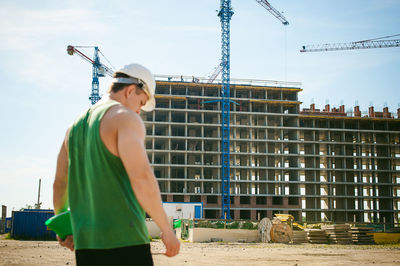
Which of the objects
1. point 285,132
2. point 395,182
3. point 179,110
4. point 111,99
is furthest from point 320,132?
point 111,99

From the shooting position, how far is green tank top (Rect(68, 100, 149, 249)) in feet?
7.03

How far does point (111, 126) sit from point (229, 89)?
8455 centimetres

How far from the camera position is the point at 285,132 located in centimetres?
9162

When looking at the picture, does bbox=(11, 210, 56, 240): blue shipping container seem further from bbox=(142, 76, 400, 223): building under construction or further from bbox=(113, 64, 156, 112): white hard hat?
bbox=(142, 76, 400, 223): building under construction

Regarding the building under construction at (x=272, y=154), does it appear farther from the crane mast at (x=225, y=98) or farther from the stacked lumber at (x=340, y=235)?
the stacked lumber at (x=340, y=235)

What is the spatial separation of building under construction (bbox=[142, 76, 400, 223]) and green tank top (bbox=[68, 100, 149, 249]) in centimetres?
7918

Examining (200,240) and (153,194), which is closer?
(153,194)

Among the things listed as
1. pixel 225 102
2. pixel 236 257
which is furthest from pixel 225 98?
pixel 236 257

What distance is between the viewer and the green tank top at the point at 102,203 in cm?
214

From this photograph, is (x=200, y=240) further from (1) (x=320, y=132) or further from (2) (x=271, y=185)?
(1) (x=320, y=132)

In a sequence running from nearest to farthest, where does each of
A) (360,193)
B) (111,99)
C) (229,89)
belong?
(111,99) → (229,89) → (360,193)

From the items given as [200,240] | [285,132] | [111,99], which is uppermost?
[285,132]

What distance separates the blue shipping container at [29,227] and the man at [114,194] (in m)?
31.8

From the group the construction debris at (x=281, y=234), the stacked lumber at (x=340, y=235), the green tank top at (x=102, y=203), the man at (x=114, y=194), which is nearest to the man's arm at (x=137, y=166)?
the man at (x=114, y=194)
